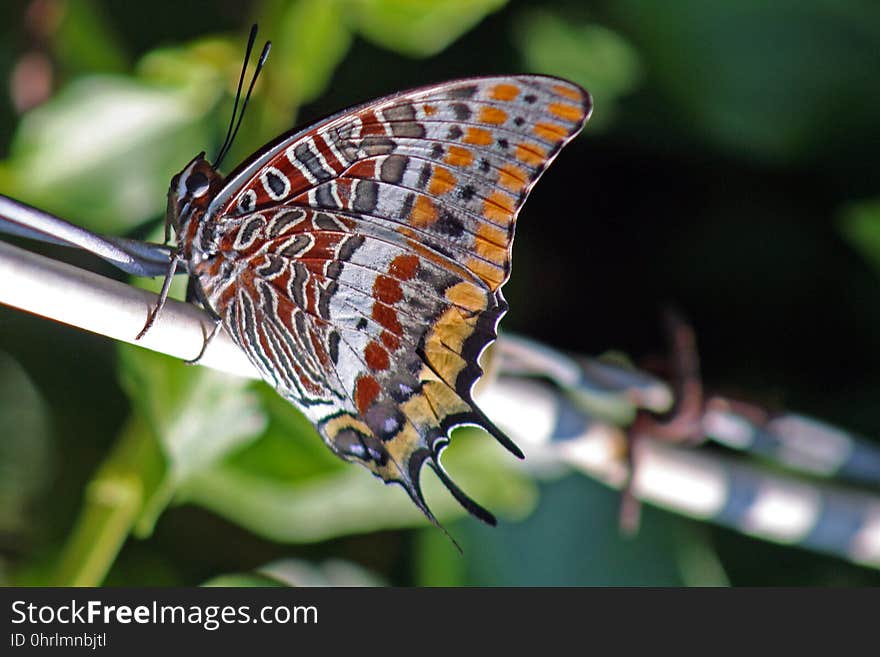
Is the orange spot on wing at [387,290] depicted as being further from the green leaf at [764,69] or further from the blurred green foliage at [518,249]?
the green leaf at [764,69]

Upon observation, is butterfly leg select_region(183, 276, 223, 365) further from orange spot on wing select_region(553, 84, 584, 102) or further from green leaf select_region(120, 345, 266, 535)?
orange spot on wing select_region(553, 84, 584, 102)

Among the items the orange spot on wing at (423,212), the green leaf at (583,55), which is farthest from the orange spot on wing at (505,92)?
the green leaf at (583,55)

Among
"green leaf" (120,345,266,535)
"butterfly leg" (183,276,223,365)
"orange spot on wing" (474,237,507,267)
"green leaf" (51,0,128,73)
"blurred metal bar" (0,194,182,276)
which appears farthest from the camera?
"green leaf" (51,0,128,73)

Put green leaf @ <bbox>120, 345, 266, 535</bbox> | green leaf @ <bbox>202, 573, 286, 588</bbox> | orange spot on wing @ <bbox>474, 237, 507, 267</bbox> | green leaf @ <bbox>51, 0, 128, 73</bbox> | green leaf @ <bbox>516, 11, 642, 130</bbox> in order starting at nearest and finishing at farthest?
orange spot on wing @ <bbox>474, 237, 507, 267</bbox> < green leaf @ <bbox>120, 345, 266, 535</bbox> < green leaf @ <bbox>202, 573, 286, 588</bbox> < green leaf @ <bbox>51, 0, 128, 73</bbox> < green leaf @ <bbox>516, 11, 642, 130</bbox>

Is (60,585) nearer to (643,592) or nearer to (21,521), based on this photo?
(21,521)

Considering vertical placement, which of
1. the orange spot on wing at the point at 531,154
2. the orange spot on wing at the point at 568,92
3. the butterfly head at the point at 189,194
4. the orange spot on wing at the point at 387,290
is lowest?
the orange spot on wing at the point at 387,290

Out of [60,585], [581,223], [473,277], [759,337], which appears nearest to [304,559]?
[60,585]

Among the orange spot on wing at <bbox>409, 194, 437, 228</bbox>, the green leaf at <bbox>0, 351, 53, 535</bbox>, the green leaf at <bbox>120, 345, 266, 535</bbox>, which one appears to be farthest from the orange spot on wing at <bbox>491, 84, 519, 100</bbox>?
the green leaf at <bbox>0, 351, 53, 535</bbox>
